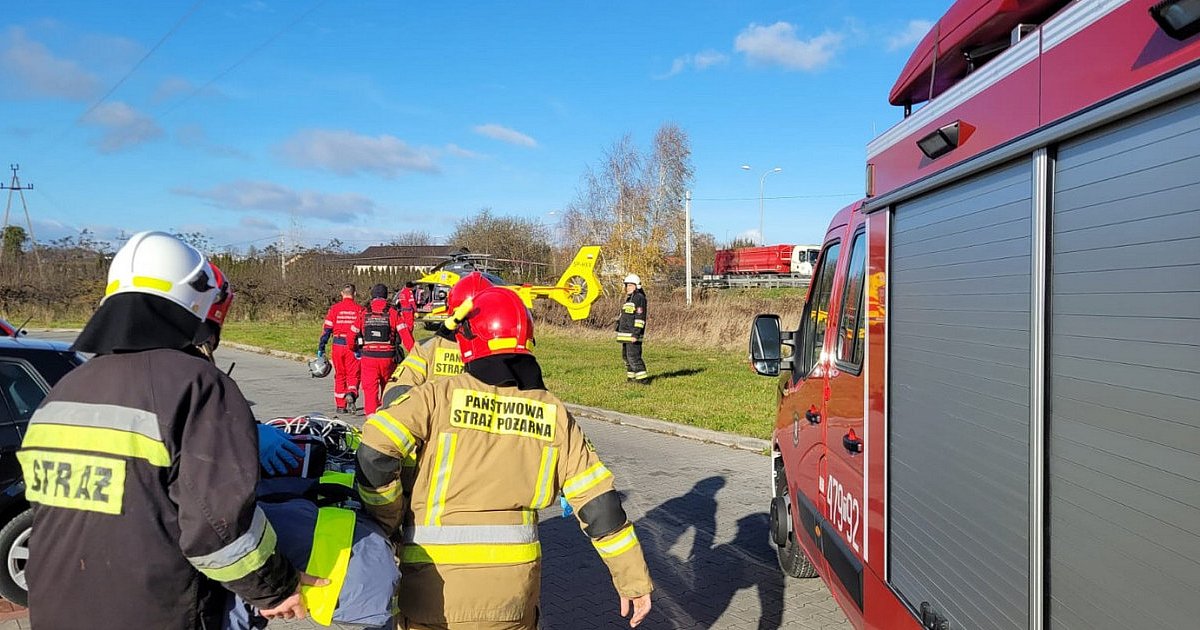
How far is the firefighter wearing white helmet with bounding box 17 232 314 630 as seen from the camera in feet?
6.81

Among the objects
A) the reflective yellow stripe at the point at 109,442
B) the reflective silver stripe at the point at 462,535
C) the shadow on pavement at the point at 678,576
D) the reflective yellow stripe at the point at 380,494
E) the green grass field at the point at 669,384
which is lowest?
the shadow on pavement at the point at 678,576

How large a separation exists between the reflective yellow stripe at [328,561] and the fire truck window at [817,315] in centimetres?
280

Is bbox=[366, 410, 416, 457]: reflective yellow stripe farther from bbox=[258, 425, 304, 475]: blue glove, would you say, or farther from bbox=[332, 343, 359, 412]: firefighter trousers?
bbox=[332, 343, 359, 412]: firefighter trousers

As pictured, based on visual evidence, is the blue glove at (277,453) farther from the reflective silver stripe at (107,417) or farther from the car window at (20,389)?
the car window at (20,389)

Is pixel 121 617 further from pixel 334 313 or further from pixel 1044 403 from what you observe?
pixel 334 313

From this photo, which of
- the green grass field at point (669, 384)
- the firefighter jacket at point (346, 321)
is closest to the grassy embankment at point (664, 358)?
the green grass field at point (669, 384)

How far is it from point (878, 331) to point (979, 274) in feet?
2.73

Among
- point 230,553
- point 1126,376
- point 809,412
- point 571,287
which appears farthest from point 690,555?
point 571,287

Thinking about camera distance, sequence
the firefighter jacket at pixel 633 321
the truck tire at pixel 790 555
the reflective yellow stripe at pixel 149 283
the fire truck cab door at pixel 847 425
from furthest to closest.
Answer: the firefighter jacket at pixel 633 321, the truck tire at pixel 790 555, the fire truck cab door at pixel 847 425, the reflective yellow stripe at pixel 149 283

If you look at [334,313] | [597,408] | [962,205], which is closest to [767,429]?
[597,408]

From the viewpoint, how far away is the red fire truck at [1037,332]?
1.52 meters

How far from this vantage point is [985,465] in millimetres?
2176

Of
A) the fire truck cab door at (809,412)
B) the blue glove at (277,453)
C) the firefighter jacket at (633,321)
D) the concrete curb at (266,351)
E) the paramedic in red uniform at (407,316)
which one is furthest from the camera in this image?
the concrete curb at (266,351)

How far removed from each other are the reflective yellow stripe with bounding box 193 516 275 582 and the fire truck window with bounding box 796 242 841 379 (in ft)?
10.0
